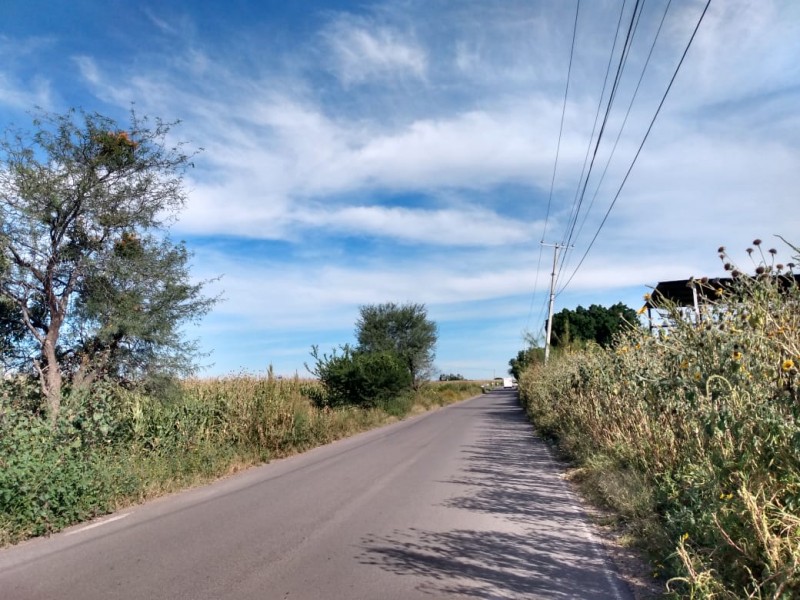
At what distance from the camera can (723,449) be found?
512 centimetres

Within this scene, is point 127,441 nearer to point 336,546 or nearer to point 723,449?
point 336,546

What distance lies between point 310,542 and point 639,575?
3349 mm

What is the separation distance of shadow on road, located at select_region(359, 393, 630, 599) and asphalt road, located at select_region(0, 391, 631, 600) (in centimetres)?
2

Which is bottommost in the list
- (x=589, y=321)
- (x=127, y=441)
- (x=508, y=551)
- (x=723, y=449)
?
(x=508, y=551)

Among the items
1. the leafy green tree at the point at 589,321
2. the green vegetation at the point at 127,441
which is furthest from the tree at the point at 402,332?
the green vegetation at the point at 127,441

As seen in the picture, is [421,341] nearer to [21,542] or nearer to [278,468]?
[278,468]

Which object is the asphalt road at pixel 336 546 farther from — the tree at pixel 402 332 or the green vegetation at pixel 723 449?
the tree at pixel 402 332

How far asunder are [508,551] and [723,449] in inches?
88.9

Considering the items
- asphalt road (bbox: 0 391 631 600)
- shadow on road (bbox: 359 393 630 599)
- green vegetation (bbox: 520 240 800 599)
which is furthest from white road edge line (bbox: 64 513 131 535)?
green vegetation (bbox: 520 240 800 599)

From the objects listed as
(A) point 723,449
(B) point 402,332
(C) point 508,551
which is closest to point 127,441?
(C) point 508,551

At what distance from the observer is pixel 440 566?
18.4 feet

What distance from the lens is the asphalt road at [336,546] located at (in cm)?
514

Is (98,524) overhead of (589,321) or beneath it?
beneath

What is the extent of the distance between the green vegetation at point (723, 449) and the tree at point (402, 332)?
153 ft
